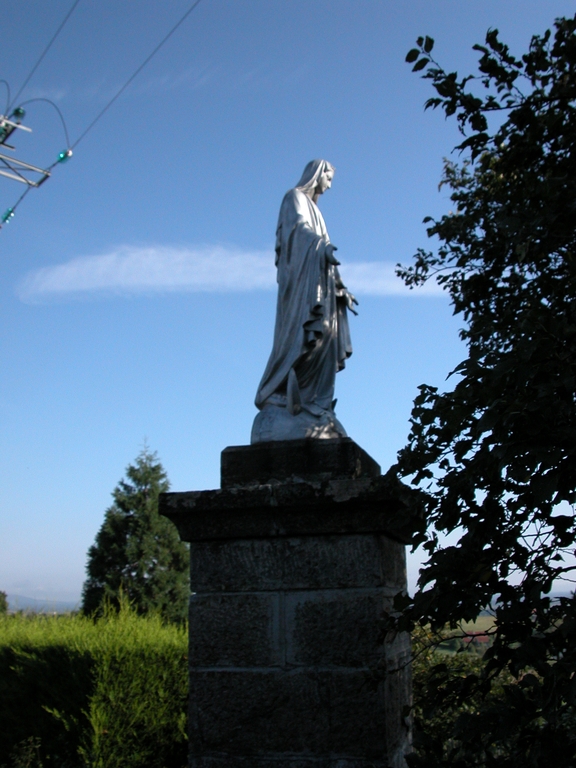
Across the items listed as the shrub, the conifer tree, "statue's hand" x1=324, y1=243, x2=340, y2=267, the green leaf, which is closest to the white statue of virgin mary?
"statue's hand" x1=324, y1=243, x2=340, y2=267

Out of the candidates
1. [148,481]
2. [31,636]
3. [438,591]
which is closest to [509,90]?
[438,591]

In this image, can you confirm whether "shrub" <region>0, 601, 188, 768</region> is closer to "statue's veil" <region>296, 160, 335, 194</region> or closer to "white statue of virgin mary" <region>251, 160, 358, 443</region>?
"white statue of virgin mary" <region>251, 160, 358, 443</region>

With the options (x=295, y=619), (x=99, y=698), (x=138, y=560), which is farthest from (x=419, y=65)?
(x=138, y=560)

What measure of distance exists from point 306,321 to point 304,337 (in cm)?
9

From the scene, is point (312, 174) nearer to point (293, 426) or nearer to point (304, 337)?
point (304, 337)

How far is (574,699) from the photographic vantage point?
1.75m

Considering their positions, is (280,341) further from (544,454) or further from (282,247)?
(544,454)

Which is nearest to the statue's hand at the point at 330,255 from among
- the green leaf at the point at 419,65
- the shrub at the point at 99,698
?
the green leaf at the point at 419,65

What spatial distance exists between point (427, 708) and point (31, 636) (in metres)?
6.26

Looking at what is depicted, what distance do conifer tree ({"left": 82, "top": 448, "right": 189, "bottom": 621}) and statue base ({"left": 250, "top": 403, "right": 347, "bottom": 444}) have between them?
27.4ft

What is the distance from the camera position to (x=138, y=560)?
39.2 ft

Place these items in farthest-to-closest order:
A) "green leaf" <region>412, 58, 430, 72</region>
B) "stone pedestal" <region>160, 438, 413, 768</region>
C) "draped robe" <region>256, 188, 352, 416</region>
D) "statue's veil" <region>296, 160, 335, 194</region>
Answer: "statue's veil" <region>296, 160, 335, 194</region>
"draped robe" <region>256, 188, 352, 416</region>
"green leaf" <region>412, 58, 430, 72</region>
"stone pedestal" <region>160, 438, 413, 768</region>

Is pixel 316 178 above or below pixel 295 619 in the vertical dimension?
above

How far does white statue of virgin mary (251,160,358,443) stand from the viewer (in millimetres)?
3768
